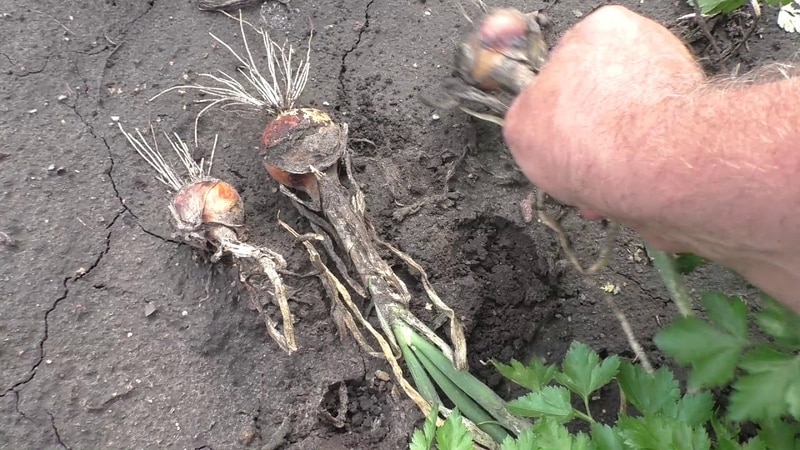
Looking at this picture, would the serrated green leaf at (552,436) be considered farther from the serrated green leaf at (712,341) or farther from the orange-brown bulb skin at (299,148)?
the orange-brown bulb skin at (299,148)

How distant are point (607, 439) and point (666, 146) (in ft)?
1.91

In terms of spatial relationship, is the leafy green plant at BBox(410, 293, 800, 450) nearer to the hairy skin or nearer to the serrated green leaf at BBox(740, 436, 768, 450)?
the serrated green leaf at BBox(740, 436, 768, 450)

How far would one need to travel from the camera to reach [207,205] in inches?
68.4

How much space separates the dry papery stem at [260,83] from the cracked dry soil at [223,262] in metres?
0.04

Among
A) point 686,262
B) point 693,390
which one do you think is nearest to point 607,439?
point 693,390

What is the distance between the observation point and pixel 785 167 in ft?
2.98

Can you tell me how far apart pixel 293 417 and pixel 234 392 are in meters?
0.17

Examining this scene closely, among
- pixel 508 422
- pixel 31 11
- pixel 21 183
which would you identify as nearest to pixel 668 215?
pixel 508 422

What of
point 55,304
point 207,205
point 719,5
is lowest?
point 55,304

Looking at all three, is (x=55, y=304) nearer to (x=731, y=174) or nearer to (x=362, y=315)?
(x=362, y=315)

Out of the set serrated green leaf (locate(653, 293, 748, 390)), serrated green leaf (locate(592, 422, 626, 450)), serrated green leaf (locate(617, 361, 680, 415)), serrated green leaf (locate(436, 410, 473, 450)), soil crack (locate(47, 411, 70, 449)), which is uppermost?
serrated green leaf (locate(653, 293, 748, 390))

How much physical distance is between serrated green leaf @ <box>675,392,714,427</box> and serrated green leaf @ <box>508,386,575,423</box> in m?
0.21

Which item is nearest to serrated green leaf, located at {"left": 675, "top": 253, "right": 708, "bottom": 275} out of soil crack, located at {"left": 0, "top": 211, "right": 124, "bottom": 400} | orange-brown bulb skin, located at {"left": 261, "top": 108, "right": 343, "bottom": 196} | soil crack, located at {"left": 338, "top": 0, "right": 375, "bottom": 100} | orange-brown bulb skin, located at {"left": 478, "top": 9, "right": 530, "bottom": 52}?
orange-brown bulb skin, located at {"left": 478, "top": 9, "right": 530, "bottom": 52}

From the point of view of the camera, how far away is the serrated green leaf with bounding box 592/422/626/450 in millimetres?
1247
